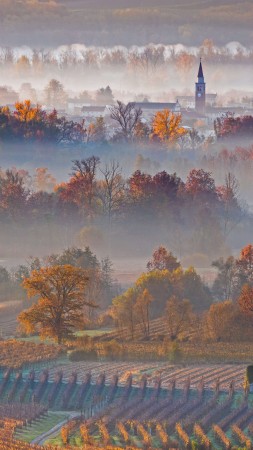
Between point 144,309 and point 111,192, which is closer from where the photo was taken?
point 144,309

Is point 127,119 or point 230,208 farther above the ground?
point 127,119

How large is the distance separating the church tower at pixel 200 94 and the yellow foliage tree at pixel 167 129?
1596 cm

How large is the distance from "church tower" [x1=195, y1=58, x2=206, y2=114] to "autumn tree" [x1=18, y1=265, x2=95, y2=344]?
49.9 m

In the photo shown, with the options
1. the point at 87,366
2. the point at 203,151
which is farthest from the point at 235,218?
the point at 87,366

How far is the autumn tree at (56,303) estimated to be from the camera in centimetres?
3594

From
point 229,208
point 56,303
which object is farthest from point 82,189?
point 56,303

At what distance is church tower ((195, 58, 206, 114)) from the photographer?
281 ft

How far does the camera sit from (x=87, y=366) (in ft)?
109

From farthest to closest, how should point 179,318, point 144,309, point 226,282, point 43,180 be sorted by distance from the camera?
point 43,180 → point 226,282 → point 144,309 → point 179,318

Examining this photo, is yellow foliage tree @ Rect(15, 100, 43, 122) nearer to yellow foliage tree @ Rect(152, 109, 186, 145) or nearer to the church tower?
yellow foliage tree @ Rect(152, 109, 186, 145)

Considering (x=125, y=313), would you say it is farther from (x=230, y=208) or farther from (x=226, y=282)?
(x=230, y=208)

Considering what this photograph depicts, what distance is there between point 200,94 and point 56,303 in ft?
174

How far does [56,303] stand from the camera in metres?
36.1

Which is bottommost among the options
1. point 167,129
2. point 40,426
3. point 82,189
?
point 40,426
